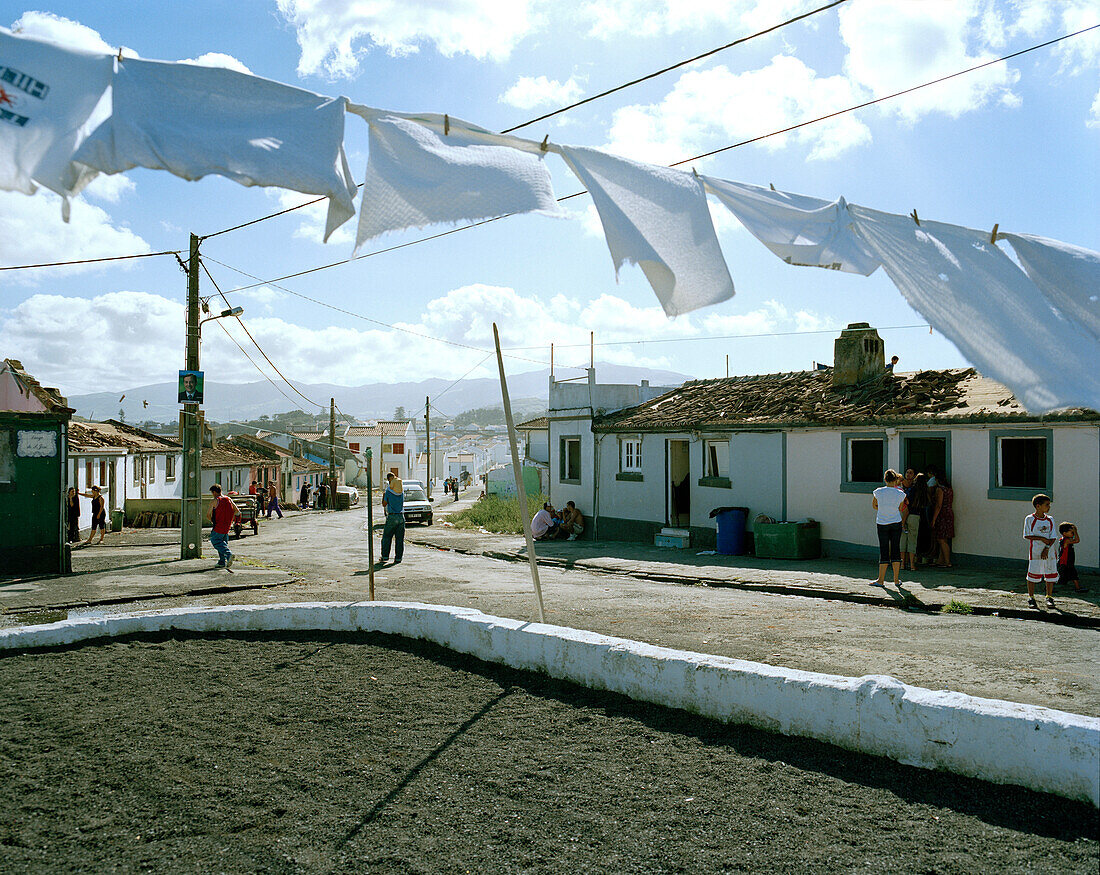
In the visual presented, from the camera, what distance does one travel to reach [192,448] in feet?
52.7

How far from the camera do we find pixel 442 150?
4078 mm

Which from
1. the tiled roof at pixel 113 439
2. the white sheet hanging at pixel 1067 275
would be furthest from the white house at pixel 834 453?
the tiled roof at pixel 113 439

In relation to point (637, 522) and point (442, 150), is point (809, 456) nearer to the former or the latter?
point (637, 522)

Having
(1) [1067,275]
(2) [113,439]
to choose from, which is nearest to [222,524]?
(1) [1067,275]

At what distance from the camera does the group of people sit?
2170 centimetres

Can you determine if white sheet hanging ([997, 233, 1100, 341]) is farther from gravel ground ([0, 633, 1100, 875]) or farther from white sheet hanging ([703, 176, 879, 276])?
gravel ground ([0, 633, 1100, 875])

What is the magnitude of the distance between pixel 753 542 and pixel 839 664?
11.4 m

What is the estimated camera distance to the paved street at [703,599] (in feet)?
21.3

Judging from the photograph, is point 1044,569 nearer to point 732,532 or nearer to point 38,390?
point 732,532

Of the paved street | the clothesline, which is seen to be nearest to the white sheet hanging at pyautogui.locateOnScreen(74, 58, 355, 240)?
the clothesline

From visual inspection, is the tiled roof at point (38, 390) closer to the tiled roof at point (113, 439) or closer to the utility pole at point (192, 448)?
the tiled roof at point (113, 439)

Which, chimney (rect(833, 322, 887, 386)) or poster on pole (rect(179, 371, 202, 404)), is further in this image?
chimney (rect(833, 322, 887, 386))

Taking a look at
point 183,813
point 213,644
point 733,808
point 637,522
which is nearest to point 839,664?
point 733,808

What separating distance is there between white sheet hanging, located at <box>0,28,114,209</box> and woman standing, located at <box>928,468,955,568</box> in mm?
13293
